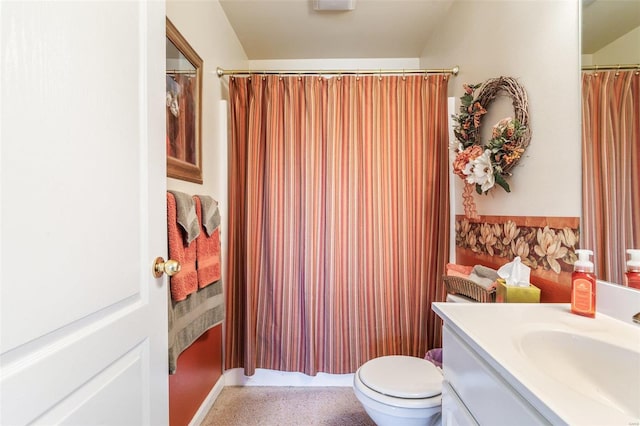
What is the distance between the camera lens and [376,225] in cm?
172

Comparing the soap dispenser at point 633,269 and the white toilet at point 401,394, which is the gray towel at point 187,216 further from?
the soap dispenser at point 633,269

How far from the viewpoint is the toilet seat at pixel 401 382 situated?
1051 mm

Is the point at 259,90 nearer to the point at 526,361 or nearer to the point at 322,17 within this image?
the point at 322,17

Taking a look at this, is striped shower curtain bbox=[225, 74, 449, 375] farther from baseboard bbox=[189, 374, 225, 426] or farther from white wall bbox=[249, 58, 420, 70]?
white wall bbox=[249, 58, 420, 70]

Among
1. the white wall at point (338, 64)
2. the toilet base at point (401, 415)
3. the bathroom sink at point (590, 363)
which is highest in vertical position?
the white wall at point (338, 64)

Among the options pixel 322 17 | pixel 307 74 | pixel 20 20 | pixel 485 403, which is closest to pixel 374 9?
pixel 322 17

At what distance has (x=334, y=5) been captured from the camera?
67.2 inches

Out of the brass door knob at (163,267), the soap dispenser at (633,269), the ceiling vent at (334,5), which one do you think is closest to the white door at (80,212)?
the brass door knob at (163,267)

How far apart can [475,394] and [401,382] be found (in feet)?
Result: 1.88

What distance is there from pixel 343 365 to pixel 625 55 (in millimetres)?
1884

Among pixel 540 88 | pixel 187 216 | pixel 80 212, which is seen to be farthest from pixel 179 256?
pixel 540 88

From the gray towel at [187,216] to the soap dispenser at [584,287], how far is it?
54.2 inches

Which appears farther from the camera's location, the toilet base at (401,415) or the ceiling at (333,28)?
the ceiling at (333,28)

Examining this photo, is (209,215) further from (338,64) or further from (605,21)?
(338,64)
